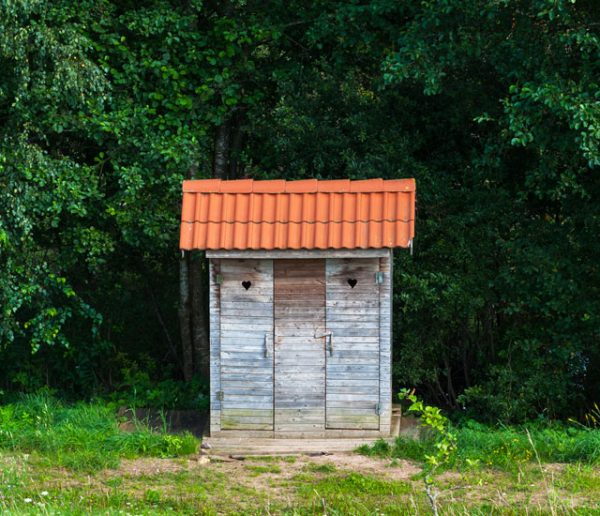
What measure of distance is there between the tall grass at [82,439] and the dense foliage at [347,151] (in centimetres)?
90

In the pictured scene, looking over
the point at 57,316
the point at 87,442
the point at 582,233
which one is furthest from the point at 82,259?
the point at 582,233

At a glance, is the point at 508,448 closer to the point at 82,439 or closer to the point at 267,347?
the point at 267,347

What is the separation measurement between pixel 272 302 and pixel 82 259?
342cm

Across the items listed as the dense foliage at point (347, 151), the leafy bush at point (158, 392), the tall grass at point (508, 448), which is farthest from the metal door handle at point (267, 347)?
the leafy bush at point (158, 392)

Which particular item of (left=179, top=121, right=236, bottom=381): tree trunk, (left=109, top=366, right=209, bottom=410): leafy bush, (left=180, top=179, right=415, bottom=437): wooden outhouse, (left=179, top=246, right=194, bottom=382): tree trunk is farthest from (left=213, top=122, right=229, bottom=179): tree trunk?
(left=180, top=179, right=415, bottom=437): wooden outhouse

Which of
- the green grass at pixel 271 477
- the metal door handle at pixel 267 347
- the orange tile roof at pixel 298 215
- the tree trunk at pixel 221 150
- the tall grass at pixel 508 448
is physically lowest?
the green grass at pixel 271 477

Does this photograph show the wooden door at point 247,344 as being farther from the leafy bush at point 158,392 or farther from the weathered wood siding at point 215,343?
the leafy bush at point 158,392

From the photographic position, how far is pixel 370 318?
32.4 ft

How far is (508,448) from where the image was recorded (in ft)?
31.4

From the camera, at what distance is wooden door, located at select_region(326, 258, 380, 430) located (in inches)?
388

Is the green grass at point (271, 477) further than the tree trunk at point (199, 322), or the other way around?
the tree trunk at point (199, 322)

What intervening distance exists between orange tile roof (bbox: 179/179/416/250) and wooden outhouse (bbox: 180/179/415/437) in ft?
0.04

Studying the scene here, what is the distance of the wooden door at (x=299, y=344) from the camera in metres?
9.91

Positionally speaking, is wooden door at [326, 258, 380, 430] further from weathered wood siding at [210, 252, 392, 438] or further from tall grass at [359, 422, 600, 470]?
tall grass at [359, 422, 600, 470]
